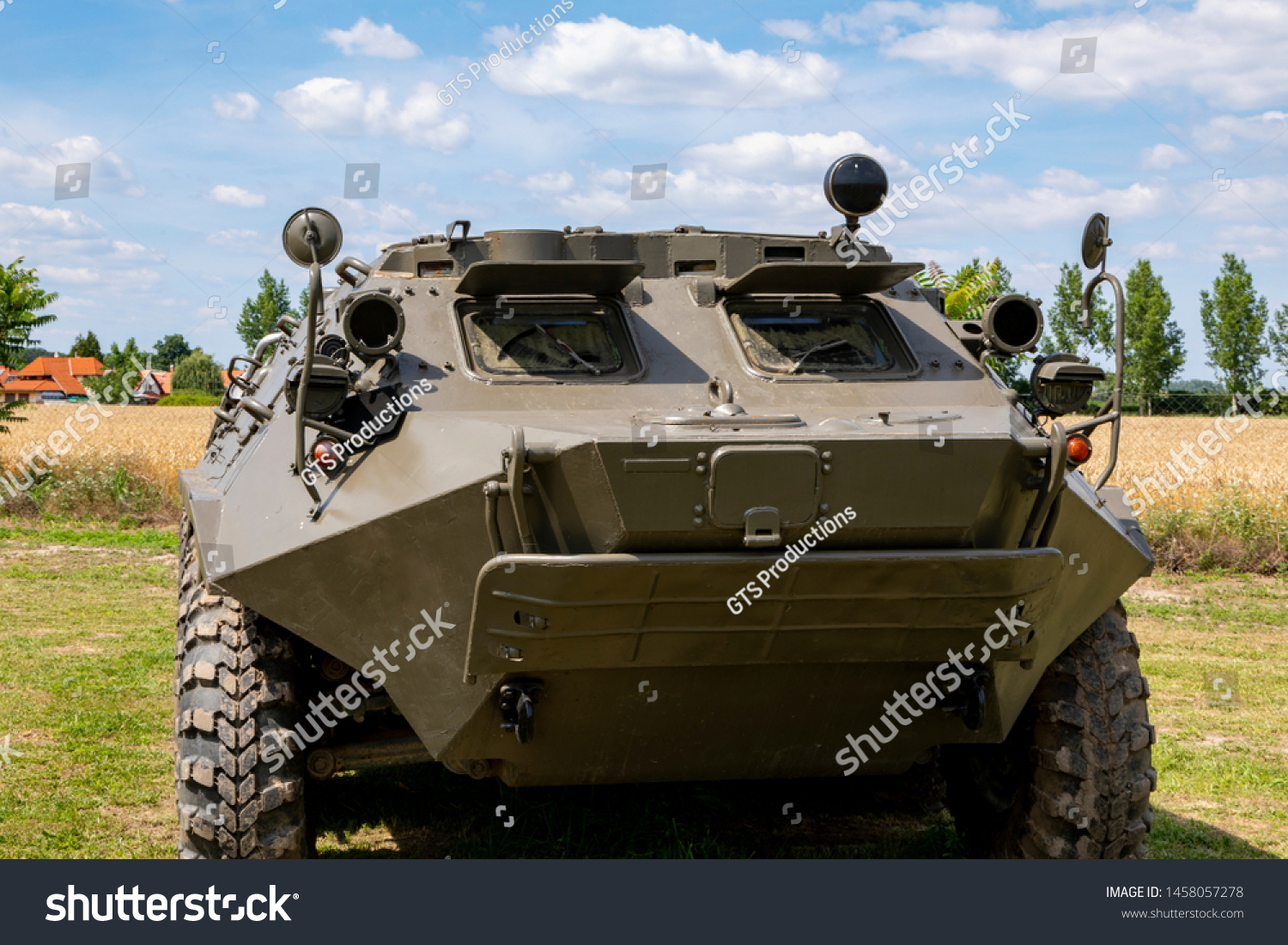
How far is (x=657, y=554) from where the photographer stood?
3564mm

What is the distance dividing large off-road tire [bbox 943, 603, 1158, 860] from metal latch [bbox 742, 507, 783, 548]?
1.48m

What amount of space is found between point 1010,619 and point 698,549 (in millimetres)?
1006

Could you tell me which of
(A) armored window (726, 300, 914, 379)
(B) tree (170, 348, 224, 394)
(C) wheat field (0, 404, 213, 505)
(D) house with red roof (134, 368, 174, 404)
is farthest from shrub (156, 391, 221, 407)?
(A) armored window (726, 300, 914, 379)

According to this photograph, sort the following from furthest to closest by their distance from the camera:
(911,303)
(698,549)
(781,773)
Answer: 1. (911,303)
2. (781,773)
3. (698,549)

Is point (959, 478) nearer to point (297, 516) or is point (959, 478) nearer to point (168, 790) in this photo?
point (297, 516)

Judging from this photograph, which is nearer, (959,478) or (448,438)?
(959,478)

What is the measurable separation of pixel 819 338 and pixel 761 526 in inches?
62.4

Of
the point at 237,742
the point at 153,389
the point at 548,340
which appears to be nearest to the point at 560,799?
the point at 237,742

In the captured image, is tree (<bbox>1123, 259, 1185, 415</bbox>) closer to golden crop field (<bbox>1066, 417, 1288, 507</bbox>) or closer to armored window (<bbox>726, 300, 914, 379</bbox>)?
golden crop field (<bbox>1066, 417, 1288, 507</bbox>)

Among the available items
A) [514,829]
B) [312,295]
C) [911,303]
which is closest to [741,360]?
[911,303]

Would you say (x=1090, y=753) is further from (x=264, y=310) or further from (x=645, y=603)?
(x=264, y=310)

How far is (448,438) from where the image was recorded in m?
3.91

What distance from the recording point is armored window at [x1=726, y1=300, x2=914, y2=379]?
15.8 ft

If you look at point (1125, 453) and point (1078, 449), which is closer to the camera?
point (1078, 449)
